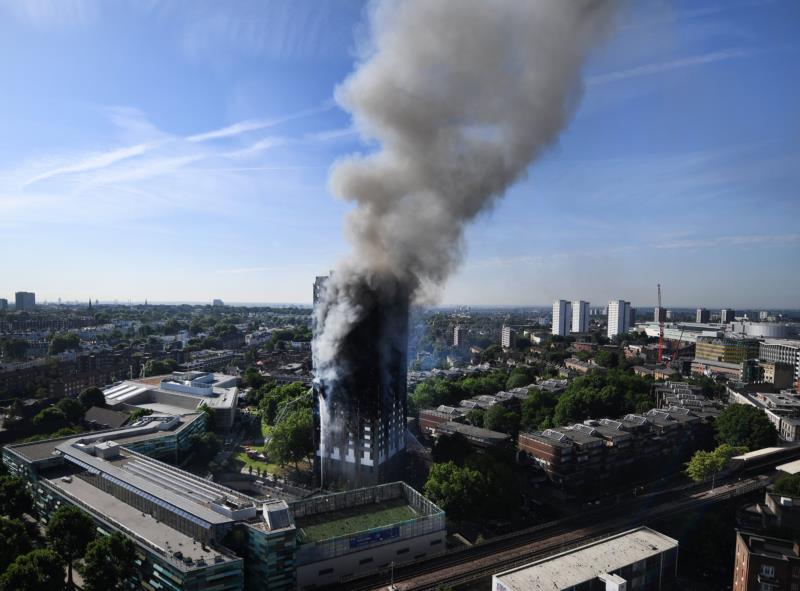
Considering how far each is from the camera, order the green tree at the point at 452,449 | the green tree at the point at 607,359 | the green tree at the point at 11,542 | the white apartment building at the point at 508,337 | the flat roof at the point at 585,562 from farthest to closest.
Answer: the white apartment building at the point at 508,337
the green tree at the point at 607,359
the green tree at the point at 452,449
the green tree at the point at 11,542
the flat roof at the point at 585,562

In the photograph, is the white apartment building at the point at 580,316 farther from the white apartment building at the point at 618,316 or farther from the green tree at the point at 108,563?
the green tree at the point at 108,563

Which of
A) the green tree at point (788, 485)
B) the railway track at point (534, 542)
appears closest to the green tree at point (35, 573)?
the railway track at point (534, 542)

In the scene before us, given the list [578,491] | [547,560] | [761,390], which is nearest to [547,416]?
[578,491]

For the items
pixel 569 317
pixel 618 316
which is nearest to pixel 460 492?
pixel 618 316

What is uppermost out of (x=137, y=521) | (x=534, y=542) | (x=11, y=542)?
(x=137, y=521)

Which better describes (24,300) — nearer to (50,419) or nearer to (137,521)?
(50,419)

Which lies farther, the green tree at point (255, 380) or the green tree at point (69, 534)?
the green tree at point (255, 380)
